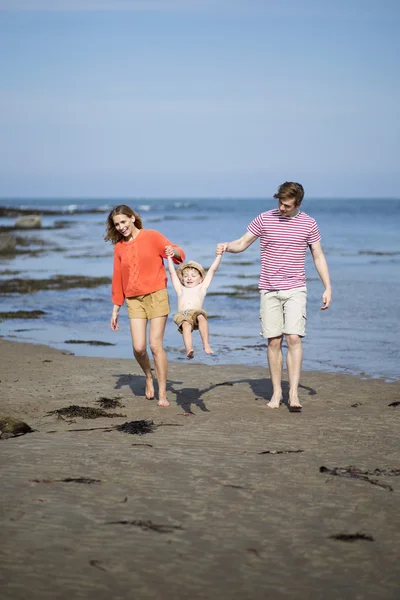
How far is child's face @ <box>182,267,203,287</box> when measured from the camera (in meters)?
7.58

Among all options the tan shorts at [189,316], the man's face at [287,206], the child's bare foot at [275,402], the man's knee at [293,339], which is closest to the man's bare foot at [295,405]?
the child's bare foot at [275,402]

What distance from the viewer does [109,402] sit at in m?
7.62

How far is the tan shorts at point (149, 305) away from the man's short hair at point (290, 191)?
1.44 meters

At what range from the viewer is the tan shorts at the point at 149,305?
7.36m

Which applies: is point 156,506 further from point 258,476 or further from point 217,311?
point 217,311

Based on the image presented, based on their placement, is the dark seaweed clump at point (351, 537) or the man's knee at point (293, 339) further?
the man's knee at point (293, 339)

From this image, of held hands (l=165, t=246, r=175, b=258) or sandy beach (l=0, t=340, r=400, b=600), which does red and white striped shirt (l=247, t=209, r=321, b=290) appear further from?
sandy beach (l=0, t=340, r=400, b=600)

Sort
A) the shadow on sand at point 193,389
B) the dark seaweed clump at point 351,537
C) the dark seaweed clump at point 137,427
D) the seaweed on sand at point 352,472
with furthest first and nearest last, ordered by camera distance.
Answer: the shadow on sand at point 193,389 < the dark seaweed clump at point 137,427 < the seaweed on sand at point 352,472 < the dark seaweed clump at point 351,537

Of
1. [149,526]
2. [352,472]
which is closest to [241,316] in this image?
[352,472]

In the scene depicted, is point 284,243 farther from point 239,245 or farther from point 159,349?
point 159,349

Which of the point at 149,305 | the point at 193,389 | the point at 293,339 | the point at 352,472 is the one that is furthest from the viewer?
the point at 193,389

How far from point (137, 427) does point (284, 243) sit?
2161mm

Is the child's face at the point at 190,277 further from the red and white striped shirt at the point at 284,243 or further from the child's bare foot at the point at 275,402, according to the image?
the child's bare foot at the point at 275,402

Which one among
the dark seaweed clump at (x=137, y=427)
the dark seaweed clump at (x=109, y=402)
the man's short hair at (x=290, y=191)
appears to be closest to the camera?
the dark seaweed clump at (x=137, y=427)
